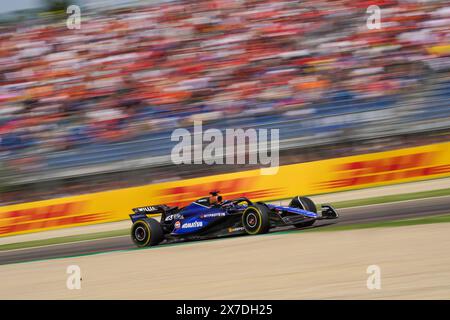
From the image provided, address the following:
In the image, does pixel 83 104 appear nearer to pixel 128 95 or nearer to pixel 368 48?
pixel 128 95

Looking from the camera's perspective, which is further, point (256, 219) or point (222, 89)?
point (222, 89)

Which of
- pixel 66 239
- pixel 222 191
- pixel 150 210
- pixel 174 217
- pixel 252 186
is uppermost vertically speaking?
pixel 252 186

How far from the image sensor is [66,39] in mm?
19094

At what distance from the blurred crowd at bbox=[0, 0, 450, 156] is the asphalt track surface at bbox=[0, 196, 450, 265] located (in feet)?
12.6

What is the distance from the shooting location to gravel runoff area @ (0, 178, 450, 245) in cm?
1398

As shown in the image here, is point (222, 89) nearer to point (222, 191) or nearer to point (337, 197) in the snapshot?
point (222, 191)

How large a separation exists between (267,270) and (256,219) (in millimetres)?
2406

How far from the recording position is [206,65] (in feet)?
56.5

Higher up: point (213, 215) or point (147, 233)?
point (213, 215)

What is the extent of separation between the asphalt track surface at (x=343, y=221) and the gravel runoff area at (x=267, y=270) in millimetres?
957

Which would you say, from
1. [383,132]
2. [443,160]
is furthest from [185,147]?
[443,160]

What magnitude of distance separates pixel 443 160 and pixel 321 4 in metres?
5.24

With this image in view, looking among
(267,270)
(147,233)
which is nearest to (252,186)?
(147,233)
